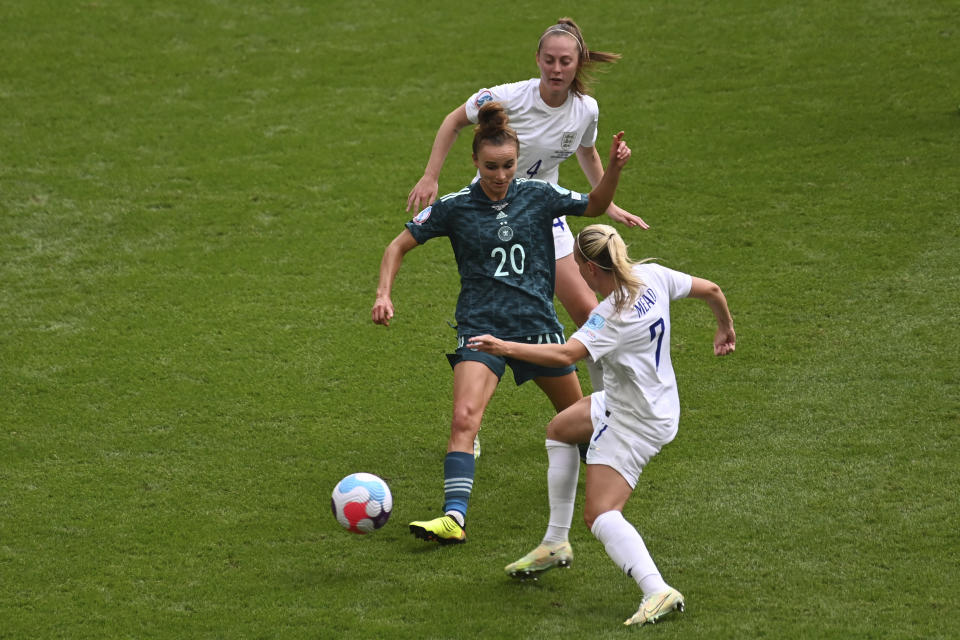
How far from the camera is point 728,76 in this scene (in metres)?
13.1

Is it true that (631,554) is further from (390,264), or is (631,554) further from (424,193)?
(424,193)

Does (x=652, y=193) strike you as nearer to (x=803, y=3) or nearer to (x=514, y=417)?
(x=514, y=417)

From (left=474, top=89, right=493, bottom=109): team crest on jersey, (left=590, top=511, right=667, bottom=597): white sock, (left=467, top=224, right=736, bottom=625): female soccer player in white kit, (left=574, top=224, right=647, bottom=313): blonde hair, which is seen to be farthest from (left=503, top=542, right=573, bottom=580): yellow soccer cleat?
(left=474, top=89, right=493, bottom=109): team crest on jersey

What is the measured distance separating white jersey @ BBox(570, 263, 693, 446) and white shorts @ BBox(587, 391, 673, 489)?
23 millimetres

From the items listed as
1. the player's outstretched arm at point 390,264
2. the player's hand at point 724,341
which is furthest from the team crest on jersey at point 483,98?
the player's hand at point 724,341

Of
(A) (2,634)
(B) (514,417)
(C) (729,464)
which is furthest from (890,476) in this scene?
(A) (2,634)

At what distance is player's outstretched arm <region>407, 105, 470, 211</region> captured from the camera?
661cm

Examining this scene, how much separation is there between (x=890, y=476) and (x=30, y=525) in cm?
474

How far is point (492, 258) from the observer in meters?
5.99

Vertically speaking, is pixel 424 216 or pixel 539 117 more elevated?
pixel 539 117

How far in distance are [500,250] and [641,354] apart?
117 centimetres

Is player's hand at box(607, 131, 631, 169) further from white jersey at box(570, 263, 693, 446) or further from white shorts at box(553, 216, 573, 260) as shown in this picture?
white shorts at box(553, 216, 573, 260)

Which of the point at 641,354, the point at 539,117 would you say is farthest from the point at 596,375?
the point at 641,354

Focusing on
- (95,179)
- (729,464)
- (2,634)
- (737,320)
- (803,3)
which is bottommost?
(2,634)
